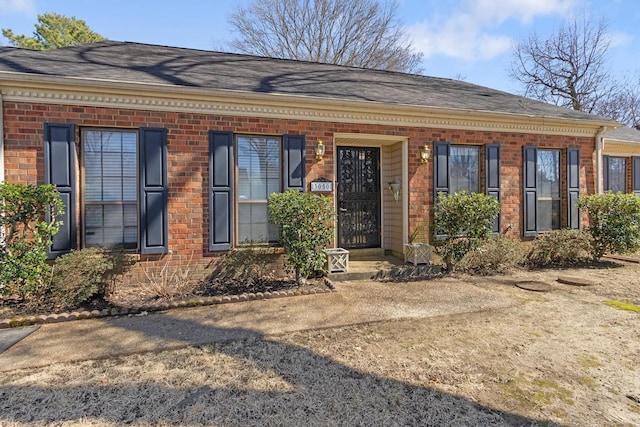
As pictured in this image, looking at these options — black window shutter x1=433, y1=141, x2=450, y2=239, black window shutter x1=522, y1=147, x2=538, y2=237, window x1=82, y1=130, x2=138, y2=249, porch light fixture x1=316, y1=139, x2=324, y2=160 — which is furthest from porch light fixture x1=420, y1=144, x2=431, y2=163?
window x1=82, y1=130, x2=138, y2=249

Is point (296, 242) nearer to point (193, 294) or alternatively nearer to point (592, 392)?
point (193, 294)

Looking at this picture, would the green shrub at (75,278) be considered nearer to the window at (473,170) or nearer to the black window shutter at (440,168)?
the black window shutter at (440,168)

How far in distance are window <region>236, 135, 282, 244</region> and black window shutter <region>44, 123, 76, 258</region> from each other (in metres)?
2.21

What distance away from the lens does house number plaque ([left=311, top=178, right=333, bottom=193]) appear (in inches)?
232

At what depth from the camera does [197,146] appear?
531 centimetres

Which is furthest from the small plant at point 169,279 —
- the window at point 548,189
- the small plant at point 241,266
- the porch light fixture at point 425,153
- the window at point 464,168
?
the window at point 548,189

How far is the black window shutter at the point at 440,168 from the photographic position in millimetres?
6566

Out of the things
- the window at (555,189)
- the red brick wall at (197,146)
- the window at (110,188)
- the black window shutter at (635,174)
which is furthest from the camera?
the black window shutter at (635,174)

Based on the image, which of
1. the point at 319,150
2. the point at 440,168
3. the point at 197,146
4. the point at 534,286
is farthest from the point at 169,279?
the point at 534,286

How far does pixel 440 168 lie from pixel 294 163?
2.80 meters

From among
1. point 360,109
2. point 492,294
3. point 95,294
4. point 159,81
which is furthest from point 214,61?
point 492,294

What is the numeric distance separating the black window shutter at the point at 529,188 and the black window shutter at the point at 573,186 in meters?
0.85

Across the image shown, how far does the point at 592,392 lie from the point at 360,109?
190 inches

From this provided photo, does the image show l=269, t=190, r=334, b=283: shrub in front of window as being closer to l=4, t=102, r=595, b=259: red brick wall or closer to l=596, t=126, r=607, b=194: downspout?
l=4, t=102, r=595, b=259: red brick wall
